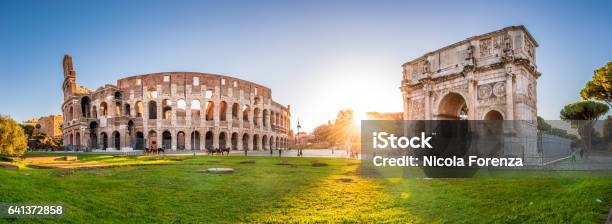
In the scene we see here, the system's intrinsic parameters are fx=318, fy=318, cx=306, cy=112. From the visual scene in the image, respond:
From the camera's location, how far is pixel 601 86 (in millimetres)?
23953

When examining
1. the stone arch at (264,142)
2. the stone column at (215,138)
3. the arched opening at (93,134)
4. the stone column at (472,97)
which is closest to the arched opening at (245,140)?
the stone arch at (264,142)

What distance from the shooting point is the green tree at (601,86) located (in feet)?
68.3

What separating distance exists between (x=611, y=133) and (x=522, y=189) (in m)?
39.5

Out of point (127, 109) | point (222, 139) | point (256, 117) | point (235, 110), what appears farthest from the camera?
point (256, 117)

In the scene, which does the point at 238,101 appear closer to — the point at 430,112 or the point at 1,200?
the point at 430,112

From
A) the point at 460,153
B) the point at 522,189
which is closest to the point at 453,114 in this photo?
the point at 460,153

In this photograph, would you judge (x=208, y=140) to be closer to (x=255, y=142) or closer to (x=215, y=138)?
(x=215, y=138)

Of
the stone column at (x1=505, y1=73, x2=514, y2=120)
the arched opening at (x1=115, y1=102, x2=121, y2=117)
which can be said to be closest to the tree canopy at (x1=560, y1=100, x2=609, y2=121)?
the stone column at (x1=505, y1=73, x2=514, y2=120)

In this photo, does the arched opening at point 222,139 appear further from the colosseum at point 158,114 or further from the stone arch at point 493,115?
the stone arch at point 493,115

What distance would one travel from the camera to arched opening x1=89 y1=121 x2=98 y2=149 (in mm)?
49156

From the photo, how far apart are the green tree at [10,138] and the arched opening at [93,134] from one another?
119 ft

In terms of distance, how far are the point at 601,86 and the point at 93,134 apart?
61931 mm

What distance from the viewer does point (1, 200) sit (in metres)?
5.69

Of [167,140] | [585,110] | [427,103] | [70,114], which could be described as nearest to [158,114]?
[167,140]
